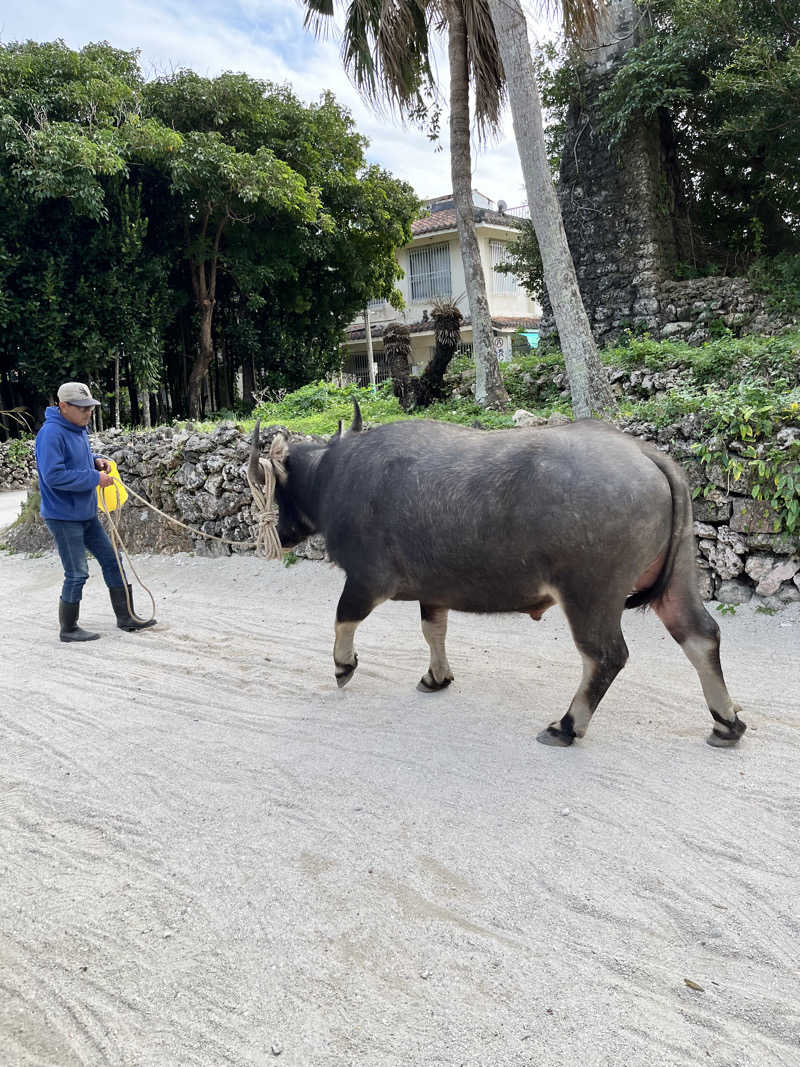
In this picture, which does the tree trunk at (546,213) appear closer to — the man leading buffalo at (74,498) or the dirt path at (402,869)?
the dirt path at (402,869)

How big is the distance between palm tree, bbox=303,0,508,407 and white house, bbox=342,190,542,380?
15715 millimetres

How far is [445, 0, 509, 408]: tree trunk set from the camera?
1018cm

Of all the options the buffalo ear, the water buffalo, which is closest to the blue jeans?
the buffalo ear

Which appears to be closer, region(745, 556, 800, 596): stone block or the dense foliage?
region(745, 556, 800, 596): stone block

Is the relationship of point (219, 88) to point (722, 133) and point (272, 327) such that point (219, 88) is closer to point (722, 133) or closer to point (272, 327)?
point (272, 327)

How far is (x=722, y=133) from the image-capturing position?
11.7 meters

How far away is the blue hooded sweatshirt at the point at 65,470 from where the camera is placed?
6121 millimetres

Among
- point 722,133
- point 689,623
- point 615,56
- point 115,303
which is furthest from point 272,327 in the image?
point 689,623

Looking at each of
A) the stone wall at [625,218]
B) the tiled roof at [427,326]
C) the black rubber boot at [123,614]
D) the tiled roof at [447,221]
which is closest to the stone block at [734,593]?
the black rubber boot at [123,614]

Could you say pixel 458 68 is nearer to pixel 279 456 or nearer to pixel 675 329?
pixel 675 329

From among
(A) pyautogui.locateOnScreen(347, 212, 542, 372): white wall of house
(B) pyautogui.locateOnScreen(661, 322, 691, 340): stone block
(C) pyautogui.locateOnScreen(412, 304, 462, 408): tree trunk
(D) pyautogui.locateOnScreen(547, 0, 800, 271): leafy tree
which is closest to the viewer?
(C) pyautogui.locateOnScreen(412, 304, 462, 408): tree trunk

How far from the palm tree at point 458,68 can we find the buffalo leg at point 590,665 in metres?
6.75

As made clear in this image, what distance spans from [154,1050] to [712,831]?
2205 mm

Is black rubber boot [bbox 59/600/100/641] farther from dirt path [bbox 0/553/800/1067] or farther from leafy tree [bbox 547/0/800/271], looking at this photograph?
leafy tree [bbox 547/0/800/271]
